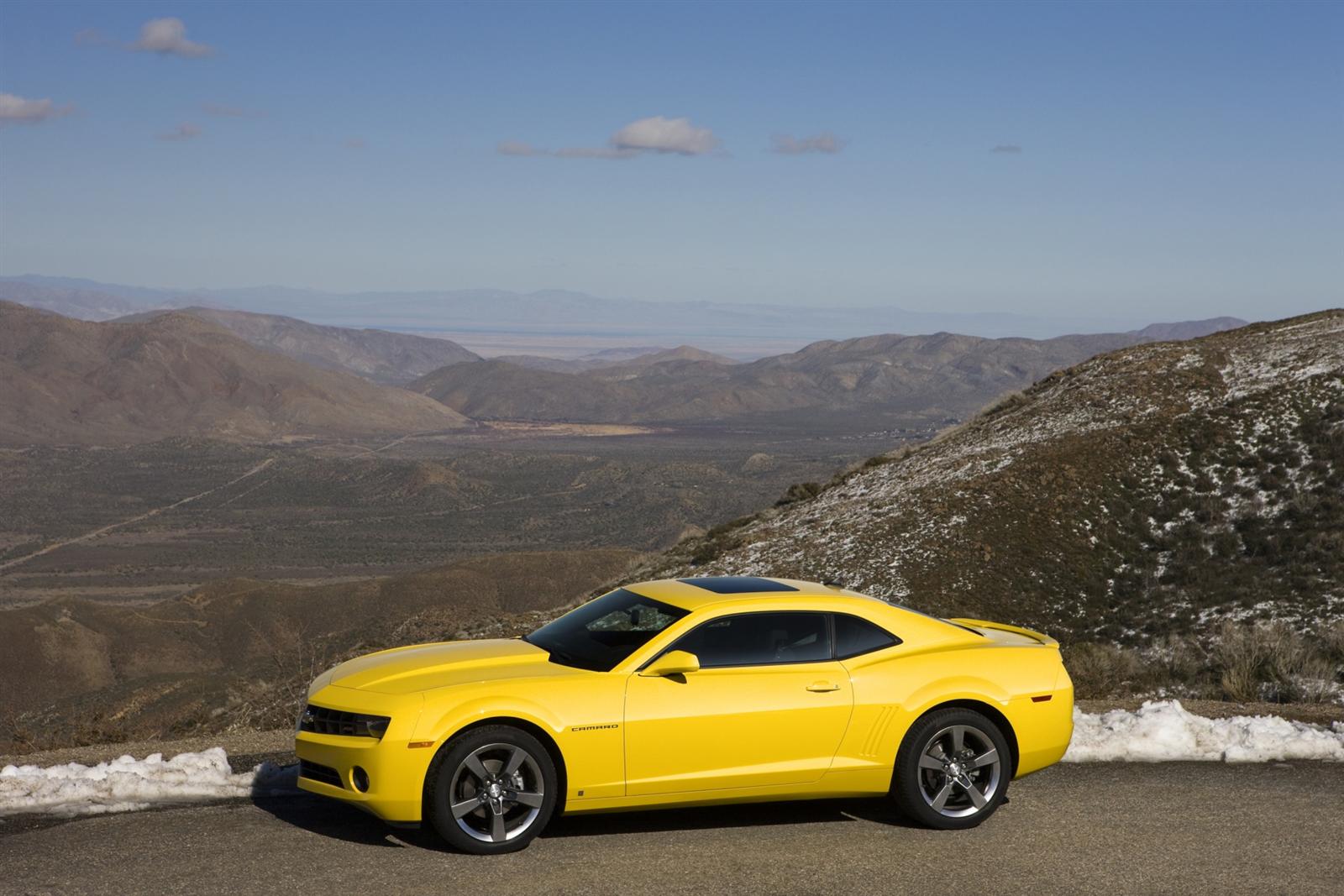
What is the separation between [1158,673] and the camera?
15422mm

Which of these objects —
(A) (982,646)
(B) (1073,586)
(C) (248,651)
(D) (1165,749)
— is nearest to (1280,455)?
(B) (1073,586)

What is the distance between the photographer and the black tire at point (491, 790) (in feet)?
22.3

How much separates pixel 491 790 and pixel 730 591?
6.09 ft

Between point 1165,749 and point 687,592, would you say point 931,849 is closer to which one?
point 687,592

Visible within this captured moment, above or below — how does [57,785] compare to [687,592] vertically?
below

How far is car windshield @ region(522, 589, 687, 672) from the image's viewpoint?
7395 mm

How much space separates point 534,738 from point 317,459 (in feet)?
466

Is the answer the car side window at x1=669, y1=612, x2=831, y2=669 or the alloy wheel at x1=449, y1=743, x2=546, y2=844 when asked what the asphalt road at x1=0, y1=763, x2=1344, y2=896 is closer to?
the alloy wheel at x1=449, y1=743, x2=546, y2=844

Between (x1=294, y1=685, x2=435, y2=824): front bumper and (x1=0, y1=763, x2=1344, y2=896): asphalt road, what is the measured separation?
282 mm

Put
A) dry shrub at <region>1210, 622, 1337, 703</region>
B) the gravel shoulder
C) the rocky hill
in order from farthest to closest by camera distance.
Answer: the rocky hill
dry shrub at <region>1210, 622, 1337, 703</region>
the gravel shoulder

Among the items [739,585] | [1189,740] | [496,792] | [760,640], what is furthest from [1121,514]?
[496,792]

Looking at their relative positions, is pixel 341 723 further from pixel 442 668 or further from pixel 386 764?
pixel 442 668

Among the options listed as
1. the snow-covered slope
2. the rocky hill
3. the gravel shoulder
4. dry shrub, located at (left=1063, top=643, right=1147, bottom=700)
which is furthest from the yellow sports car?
the rocky hill

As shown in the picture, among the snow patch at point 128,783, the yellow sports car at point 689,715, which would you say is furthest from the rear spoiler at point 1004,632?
the snow patch at point 128,783
